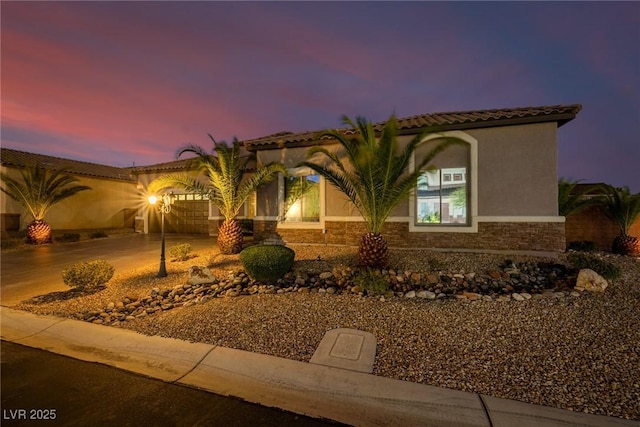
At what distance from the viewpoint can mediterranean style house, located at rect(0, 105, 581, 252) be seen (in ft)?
29.5

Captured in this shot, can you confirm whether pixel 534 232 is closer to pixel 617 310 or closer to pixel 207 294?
pixel 617 310

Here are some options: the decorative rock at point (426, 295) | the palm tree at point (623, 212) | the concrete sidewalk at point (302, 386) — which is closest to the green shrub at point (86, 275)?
the concrete sidewalk at point (302, 386)

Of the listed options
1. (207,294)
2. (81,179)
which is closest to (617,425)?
(207,294)

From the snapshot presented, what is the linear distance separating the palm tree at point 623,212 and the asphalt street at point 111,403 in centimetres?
1406

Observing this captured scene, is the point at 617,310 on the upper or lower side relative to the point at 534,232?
lower

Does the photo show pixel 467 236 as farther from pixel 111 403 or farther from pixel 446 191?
pixel 111 403

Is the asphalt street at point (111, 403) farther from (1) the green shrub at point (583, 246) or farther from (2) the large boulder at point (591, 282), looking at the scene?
(1) the green shrub at point (583, 246)

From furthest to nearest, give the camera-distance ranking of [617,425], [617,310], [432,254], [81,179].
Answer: [81,179]
[432,254]
[617,310]
[617,425]

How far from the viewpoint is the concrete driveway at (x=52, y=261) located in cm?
754

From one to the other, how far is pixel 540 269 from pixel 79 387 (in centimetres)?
966

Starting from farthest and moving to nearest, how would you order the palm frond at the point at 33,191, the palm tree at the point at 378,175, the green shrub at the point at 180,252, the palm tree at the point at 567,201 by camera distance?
the palm frond at the point at 33,191 → the palm tree at the point at 567,201 → the green shrub at the point at 180,252 → the palm tree at the point at 378,175

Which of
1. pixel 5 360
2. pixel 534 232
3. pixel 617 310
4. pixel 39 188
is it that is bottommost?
pixel 5 360

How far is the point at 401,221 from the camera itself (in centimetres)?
1030

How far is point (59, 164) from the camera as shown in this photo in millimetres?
20016
